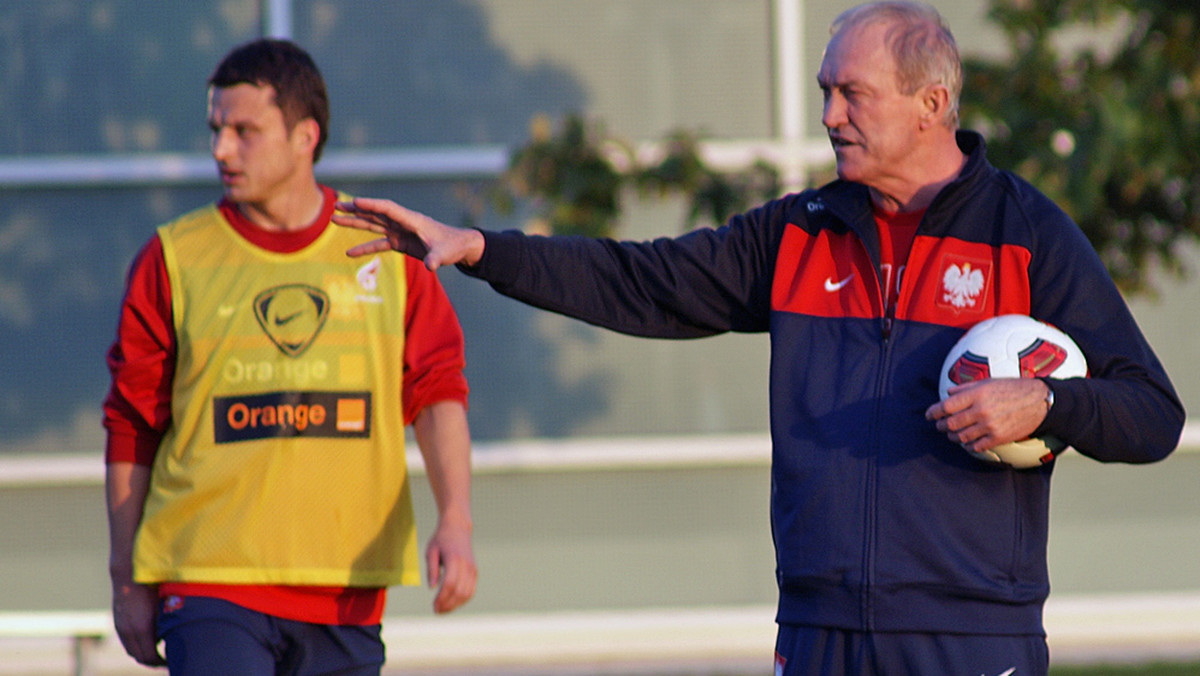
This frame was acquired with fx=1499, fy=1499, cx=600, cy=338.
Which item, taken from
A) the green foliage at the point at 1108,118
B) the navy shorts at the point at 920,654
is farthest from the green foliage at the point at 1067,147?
the navy shorts at the point at 920,654

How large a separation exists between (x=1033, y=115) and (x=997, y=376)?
331cm

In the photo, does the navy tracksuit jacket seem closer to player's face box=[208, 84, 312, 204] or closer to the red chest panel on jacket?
the red chest panel on jacket

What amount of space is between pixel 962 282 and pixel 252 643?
6.05ft

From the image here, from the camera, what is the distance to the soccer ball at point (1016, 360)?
2.82 metres

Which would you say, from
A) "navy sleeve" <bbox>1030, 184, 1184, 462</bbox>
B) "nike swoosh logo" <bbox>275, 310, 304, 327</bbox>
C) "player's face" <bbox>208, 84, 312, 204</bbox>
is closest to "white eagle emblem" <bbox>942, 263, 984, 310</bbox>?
"navy sleeve" <bbox>1030, 184, 1184, 462</bbox>

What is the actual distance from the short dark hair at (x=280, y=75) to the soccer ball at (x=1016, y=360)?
6.28 feet

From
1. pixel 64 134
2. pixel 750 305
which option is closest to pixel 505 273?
pixel 750 305

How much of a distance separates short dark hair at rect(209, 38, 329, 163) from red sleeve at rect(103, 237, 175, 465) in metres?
0.48

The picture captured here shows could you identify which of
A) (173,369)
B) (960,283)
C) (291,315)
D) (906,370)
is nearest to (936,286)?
(960,283)

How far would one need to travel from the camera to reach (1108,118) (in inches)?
216

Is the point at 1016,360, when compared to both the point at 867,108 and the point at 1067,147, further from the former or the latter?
the point at 1067,147

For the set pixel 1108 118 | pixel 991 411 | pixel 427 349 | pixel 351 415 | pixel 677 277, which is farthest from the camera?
pixel 1108 118

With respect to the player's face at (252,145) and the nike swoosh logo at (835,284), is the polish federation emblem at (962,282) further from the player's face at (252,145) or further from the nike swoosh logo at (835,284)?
the player's face at (252,145)

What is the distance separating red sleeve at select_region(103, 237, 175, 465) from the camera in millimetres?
3807
